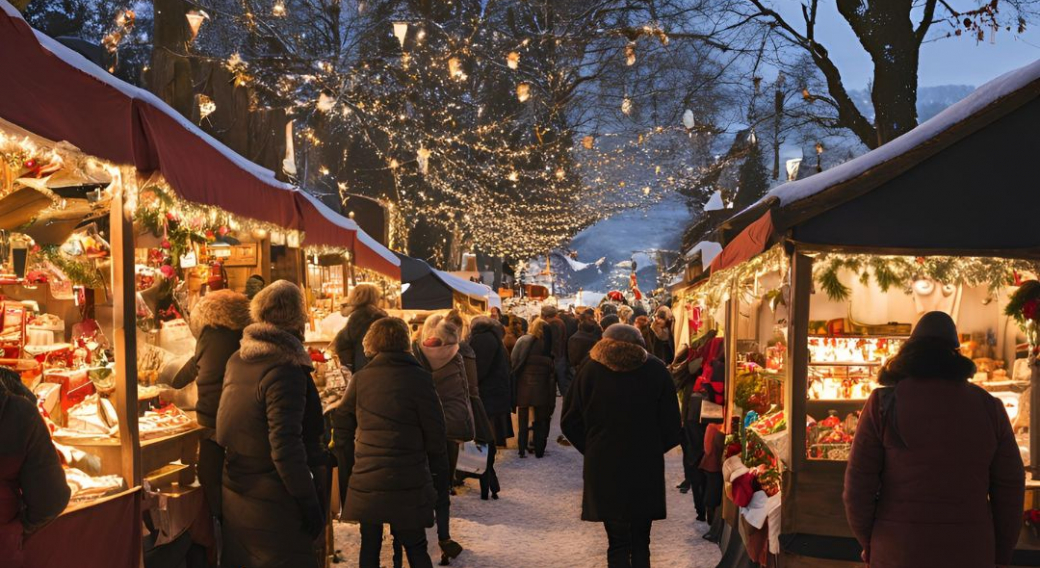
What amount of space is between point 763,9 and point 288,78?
7915 mm

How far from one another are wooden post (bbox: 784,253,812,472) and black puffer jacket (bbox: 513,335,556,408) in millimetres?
6897


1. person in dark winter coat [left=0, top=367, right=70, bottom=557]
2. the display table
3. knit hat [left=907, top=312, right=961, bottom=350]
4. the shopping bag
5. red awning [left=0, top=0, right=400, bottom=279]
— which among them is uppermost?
red awning [left=0, top=0, right=400, bottom=279]

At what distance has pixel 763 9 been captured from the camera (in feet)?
42.0

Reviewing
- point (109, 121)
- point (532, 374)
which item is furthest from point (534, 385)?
point (109, 121)

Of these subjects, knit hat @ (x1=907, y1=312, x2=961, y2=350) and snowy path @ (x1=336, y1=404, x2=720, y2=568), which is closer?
knit hat @ (x1=907, y1=312, x2=961, y2=350)

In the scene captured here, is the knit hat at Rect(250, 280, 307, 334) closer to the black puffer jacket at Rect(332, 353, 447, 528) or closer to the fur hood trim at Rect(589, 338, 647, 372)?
the black puffer jacket at Rect(332, 353, 447, 528)

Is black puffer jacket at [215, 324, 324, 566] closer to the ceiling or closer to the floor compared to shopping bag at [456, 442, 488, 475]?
closer to the ceiling

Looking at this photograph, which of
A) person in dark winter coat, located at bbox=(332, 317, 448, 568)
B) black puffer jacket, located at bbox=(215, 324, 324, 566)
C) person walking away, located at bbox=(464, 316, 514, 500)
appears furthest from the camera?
person walking away, located at bbox=(464, 316, 514, 500)

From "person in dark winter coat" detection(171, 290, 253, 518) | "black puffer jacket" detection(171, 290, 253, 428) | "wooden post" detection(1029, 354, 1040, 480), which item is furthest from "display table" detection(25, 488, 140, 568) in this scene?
"wooden post" detection(1029, 354, 1040, 480)

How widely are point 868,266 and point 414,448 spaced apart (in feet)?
11.0

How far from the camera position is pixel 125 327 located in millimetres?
4234

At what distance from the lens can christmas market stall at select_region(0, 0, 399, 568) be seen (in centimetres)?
357

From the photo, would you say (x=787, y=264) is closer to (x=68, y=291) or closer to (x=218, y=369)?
(x=218, y=369)

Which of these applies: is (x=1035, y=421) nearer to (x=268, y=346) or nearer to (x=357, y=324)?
(x=268, y=346)
